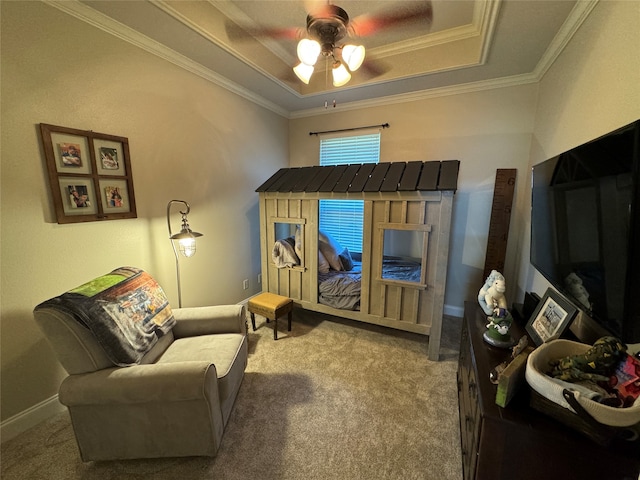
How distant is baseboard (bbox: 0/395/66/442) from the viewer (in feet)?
5.00

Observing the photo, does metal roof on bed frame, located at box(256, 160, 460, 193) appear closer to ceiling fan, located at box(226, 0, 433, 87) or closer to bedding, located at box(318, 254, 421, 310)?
bedding, located at box(318, 254, 421, 310)

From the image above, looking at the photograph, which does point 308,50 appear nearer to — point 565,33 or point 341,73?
point 341,73

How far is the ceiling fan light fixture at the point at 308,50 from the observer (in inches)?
63.3

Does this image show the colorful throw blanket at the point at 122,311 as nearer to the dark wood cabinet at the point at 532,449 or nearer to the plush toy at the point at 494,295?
the dark wood cabinet at the point at 532,449

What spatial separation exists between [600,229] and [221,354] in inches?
78.3

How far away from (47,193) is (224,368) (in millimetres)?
1587

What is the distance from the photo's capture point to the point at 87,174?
176cm

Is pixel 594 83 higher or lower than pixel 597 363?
higher

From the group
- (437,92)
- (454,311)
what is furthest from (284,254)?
(437,92)

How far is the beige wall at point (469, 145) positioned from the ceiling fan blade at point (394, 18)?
0.88 meters

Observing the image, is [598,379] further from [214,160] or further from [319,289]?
[214,160]

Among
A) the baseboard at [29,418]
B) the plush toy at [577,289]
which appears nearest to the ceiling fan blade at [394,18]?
the plush toy at [577,289]

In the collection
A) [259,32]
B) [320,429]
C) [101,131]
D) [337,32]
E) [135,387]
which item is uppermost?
[259,32]

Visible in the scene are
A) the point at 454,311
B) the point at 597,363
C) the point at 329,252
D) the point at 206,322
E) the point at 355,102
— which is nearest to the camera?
the point at 597,363
